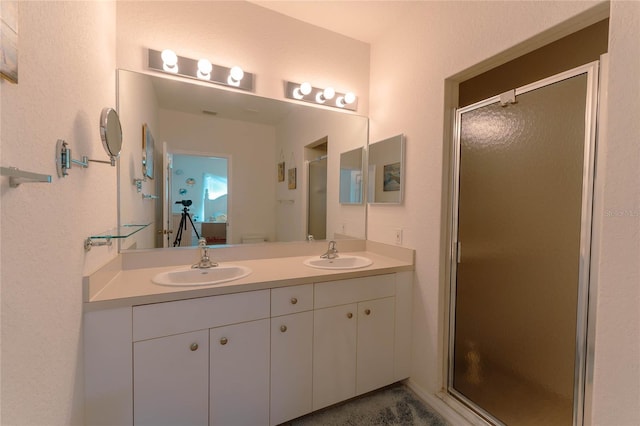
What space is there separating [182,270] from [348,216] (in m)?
1.26

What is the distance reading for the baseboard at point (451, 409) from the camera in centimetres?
146

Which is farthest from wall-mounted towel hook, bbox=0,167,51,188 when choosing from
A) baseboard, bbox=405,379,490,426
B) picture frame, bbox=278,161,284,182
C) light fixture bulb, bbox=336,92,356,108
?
baseboard, bbox=405,379,490,426

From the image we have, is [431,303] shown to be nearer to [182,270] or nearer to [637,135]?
[637,135]

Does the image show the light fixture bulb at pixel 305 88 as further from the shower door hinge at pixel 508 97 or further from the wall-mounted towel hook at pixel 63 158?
the wall-mounted towel hook at pixel 63 158

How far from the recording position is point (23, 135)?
2.18 feet

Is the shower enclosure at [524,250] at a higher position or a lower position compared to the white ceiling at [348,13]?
lower

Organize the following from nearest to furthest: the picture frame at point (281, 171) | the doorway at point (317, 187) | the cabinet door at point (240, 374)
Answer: the cabinet door at point (240, 374), the picture frame at point (281, 171), the doorway at point (317, 187)

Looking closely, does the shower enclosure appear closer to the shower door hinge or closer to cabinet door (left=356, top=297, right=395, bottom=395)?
the shower door hinge

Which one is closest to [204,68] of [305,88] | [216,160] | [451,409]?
[216,160]

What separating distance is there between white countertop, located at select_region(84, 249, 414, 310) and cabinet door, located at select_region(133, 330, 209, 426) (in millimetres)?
190

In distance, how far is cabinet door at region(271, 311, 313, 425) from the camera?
1.38m

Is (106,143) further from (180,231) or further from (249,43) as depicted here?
(249,43)

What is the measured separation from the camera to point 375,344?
5.47 feet

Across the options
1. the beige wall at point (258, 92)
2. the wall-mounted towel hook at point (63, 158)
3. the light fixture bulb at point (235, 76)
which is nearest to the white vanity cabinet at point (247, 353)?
the beige wall at point (258, 92)
